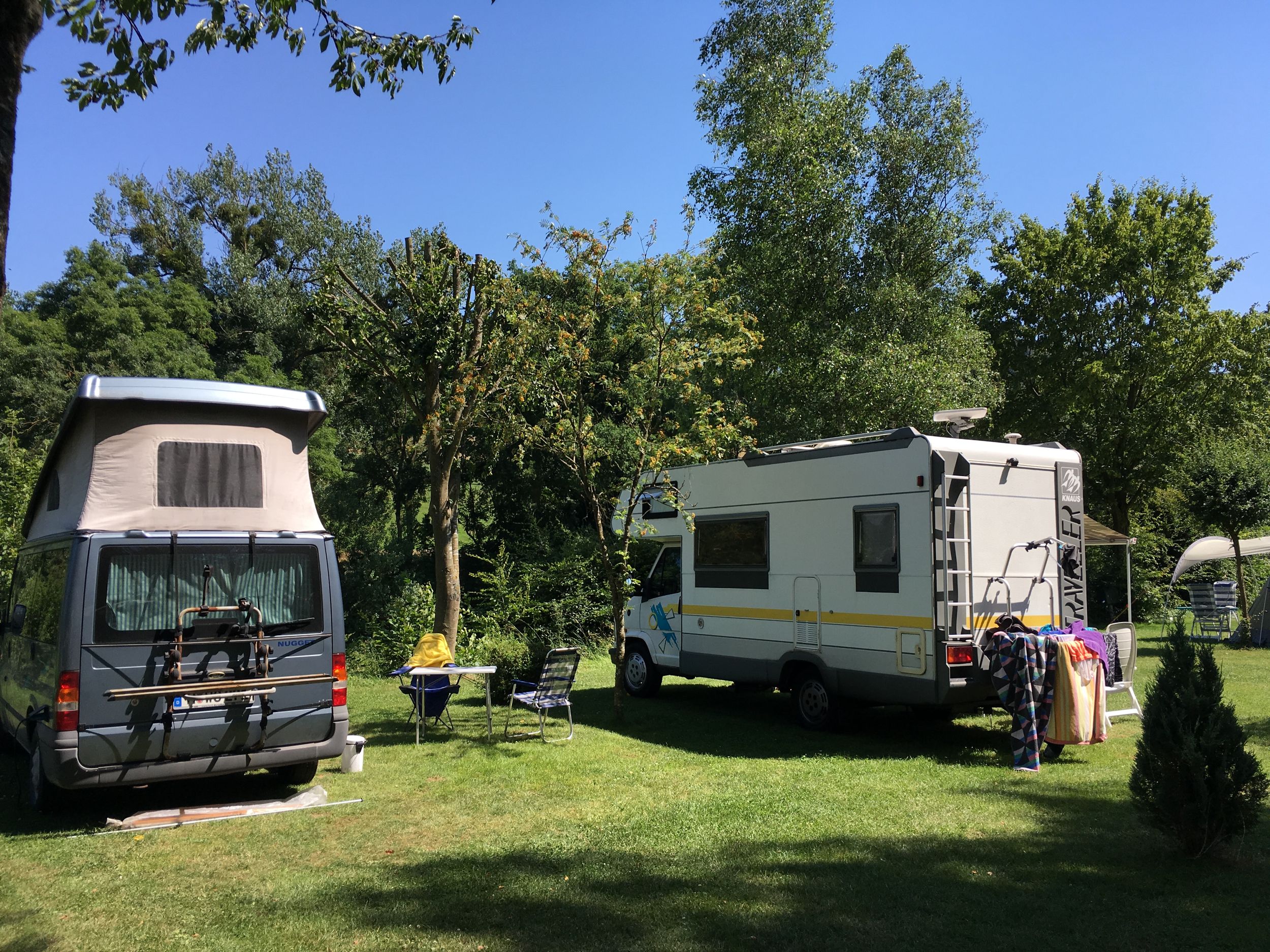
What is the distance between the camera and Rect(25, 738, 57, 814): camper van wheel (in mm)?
6566

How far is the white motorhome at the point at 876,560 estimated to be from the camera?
8438 millimetres

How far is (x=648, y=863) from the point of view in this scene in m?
5.47

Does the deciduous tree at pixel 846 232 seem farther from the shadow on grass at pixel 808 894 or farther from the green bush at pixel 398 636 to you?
the shadow on grass at pixel 808 894

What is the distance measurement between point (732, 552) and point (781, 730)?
6.72ft

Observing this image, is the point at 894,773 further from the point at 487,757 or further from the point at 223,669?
the point at 223,669

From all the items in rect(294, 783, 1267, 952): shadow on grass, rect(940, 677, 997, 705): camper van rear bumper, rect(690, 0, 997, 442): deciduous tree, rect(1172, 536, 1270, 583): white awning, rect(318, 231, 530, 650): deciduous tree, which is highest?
rect(690, 0, 997, 442): deciduous tree

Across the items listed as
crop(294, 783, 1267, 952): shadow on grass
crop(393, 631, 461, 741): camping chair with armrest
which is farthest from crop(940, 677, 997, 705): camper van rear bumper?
crop(393, 631, 461, 741): camping chair with armrest

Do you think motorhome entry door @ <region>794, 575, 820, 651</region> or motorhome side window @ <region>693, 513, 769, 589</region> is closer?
motorhome entry door @ <region>794, 575, 820, 651</region>

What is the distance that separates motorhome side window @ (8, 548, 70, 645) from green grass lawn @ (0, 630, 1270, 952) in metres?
1.33

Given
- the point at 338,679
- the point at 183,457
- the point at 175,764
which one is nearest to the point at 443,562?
the point at 338,679

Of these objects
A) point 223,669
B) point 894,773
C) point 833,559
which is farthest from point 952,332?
point 223,669

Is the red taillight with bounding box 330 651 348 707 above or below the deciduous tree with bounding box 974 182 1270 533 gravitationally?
below

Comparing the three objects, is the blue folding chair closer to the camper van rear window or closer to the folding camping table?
the folding camping table

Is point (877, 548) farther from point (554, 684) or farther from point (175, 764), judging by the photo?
point (175, 764)
